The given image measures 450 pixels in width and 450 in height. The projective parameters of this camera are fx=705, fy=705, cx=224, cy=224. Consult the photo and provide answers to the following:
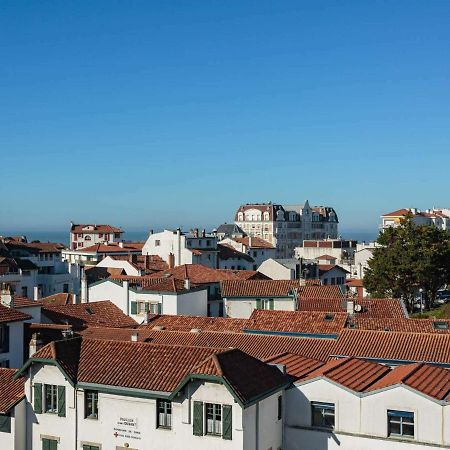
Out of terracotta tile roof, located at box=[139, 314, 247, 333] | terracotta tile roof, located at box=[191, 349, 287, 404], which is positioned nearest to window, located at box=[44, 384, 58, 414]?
terracotta tile roof, located at box=[191, 349, 287, 404]

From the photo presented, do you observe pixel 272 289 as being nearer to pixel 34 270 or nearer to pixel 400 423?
pixel 34 270

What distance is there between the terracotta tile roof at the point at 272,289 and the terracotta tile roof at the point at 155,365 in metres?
30.6

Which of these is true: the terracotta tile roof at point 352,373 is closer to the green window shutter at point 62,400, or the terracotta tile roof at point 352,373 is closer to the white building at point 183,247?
the green window shutter at point 62,400

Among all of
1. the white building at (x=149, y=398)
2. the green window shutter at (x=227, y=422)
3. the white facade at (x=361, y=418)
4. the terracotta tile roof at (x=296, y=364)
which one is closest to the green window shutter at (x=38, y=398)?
the white building at (x=149, y=398)

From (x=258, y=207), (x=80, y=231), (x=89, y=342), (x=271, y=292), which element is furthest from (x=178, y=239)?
(x=258, y=207)

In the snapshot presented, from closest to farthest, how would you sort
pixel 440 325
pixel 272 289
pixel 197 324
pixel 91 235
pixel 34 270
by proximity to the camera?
1. pixel 440 325
2. pixel 197 324
3. pixel 272 289
4. pixel 34 270
5. pixel 91 235

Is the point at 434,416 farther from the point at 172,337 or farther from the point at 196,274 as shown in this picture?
the point at 196,274

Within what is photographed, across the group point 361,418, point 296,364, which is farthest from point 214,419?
point 296,364

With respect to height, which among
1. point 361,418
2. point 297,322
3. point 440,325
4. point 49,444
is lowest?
point 49,444

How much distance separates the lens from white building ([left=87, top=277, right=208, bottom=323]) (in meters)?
55.8

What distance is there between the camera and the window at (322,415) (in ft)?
85.9

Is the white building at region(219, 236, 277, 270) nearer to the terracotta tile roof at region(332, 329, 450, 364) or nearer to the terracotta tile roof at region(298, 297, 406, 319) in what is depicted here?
the terracotta tile roof at region(298, 297, 406, 319)

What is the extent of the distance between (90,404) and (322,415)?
8764 millimetres

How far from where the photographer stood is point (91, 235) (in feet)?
472
